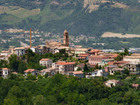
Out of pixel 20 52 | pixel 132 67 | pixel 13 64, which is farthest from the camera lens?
pixel 20 52

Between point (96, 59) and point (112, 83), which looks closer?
point (112, 83)

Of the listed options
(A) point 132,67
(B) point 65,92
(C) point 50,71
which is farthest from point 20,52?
(A) point 132,67

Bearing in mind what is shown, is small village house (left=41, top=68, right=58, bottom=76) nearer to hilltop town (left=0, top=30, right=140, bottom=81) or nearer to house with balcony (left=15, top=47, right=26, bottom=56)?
hilltop town (left=0, top=30, right=140, bottom=81)

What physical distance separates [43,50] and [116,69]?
68.8 feet

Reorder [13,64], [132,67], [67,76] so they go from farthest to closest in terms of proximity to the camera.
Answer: [13,64], [67,76], [132,67]

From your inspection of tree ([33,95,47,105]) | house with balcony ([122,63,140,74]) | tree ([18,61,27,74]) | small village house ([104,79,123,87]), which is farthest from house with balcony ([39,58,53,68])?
tree ([33,95,47,105])

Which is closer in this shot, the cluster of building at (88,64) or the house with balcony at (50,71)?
the cluster of building at (88,64)

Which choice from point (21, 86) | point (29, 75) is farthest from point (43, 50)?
point (21, 86)

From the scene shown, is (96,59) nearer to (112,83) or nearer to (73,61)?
(73,61)

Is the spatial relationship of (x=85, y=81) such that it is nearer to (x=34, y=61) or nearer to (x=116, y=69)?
(x=116, y=69)

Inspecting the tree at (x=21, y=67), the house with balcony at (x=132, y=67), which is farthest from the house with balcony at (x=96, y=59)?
the tree at (x=21, y=67)

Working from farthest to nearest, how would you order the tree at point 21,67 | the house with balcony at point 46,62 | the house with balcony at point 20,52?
the house with balcony at point 20,52
the tree at point 21,67
the house with balcony at point 46,62

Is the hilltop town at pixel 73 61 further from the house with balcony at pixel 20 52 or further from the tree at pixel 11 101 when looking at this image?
the tree at pixel 11 101

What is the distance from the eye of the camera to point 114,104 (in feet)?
Answer: 160
